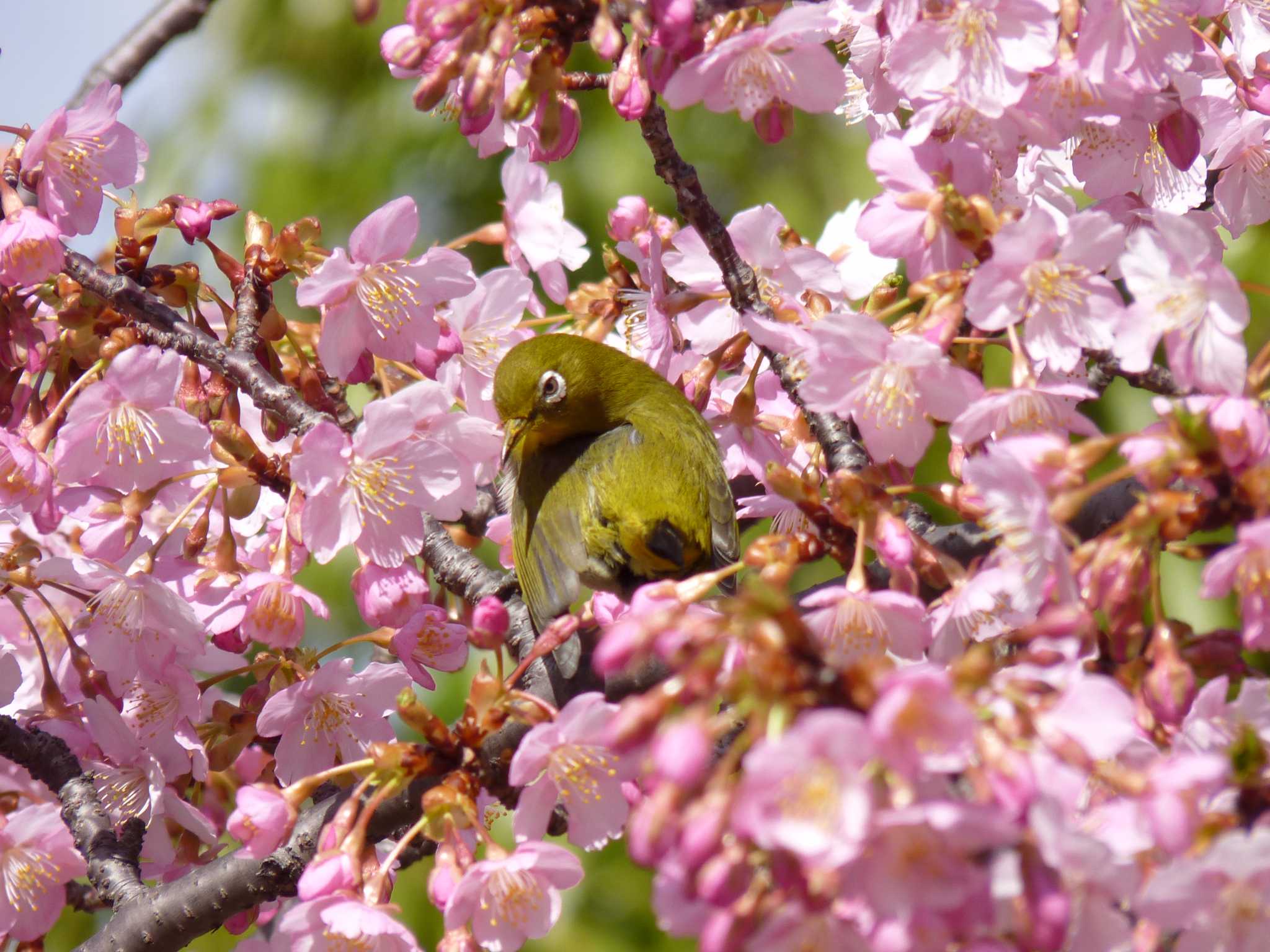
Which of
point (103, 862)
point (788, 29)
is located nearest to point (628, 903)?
point (103, 862)

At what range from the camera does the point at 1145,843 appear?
90cm

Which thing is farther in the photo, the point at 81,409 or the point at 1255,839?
the point at 81,409

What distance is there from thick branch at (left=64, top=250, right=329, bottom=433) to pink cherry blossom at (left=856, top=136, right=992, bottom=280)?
89 centimetres

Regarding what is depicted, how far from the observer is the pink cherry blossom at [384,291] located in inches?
68.5

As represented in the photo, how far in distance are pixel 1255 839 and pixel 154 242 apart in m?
1.75

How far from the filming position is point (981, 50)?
1.45 m

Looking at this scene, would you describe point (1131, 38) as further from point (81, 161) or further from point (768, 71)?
Answer: point (81, 161)

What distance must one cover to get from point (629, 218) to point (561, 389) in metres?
0.39

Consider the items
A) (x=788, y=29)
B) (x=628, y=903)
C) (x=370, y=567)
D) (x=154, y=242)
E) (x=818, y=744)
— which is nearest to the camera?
(x=818, y=744)

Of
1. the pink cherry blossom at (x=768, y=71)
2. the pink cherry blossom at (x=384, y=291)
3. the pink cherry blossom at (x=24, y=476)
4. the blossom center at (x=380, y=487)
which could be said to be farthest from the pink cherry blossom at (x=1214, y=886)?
the pink cherry blossom at (x=24, y=476)

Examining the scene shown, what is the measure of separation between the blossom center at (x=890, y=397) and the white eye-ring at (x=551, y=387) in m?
0.96

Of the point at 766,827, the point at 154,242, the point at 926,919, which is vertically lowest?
the point at 926,919

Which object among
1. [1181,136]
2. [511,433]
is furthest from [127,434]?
[1181,136]

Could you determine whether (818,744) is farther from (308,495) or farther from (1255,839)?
(308,495)
